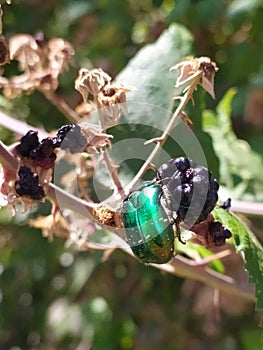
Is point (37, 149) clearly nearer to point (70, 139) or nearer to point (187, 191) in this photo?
point (70, 139)

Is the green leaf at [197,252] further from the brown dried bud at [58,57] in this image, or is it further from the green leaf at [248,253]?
the brown dried bud at [58,57]

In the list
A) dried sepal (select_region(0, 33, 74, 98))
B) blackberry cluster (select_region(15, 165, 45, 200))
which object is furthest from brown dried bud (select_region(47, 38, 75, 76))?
blackberry cluster (select_region(15, 165, 45, 200))

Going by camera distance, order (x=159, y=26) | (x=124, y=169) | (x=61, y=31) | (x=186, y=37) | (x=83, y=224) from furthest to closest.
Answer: (x=61, y=31) → (x=159, y=26) → (x=186, y=37) → (x=124, y=169) → (x=83, y=224)

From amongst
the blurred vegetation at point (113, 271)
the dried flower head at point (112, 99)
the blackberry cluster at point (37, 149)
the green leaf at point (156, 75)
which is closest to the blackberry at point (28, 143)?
the blackberry cluster at point (37, 149)

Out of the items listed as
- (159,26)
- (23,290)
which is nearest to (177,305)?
(23,290)

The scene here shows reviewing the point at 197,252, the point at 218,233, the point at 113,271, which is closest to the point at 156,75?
the point at 197,252

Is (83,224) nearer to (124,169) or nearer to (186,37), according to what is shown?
(124,169)

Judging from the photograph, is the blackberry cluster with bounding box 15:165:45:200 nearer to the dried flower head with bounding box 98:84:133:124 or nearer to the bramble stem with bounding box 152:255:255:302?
the dried flower head with bounding box 98:84:133:124
